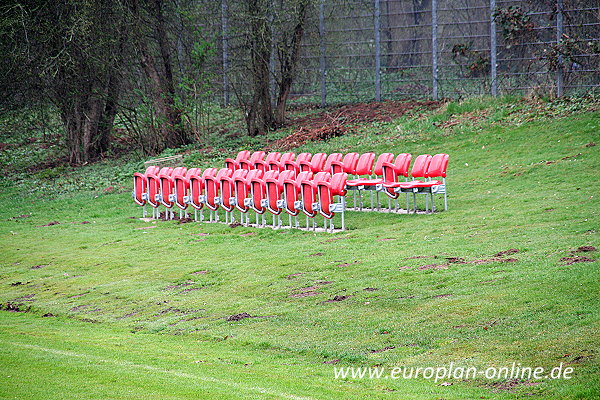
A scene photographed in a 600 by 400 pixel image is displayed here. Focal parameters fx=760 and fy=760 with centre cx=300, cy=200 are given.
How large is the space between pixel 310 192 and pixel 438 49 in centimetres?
1707

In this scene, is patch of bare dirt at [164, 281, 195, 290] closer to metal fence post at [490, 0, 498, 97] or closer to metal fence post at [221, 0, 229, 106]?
metal fence post at [490, 0, 498, 97]

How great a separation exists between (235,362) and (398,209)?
10153 millimetres

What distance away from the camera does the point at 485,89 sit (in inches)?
1166

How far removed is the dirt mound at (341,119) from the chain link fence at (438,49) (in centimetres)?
124

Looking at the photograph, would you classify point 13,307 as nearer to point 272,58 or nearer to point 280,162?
point 280,162

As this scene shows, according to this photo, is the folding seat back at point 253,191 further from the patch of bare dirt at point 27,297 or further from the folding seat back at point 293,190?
the patch of bare dirt at point 27,297

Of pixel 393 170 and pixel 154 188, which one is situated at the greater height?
pixel 393 170

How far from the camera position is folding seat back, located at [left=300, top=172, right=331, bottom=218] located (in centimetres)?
1638

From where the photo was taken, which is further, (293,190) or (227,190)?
(227,190)

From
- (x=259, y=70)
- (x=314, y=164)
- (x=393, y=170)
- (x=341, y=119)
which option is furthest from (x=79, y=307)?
(x=259, y=70)

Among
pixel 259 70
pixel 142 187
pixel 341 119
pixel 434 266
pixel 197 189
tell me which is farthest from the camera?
pixel 259 70

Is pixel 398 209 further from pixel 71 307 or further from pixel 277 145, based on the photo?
pixel 277 145

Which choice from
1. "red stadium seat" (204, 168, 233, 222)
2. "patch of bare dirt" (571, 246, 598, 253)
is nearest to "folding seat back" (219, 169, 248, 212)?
"red stadium seat" (204, 168, 233, 222)

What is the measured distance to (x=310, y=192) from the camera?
16.4m
